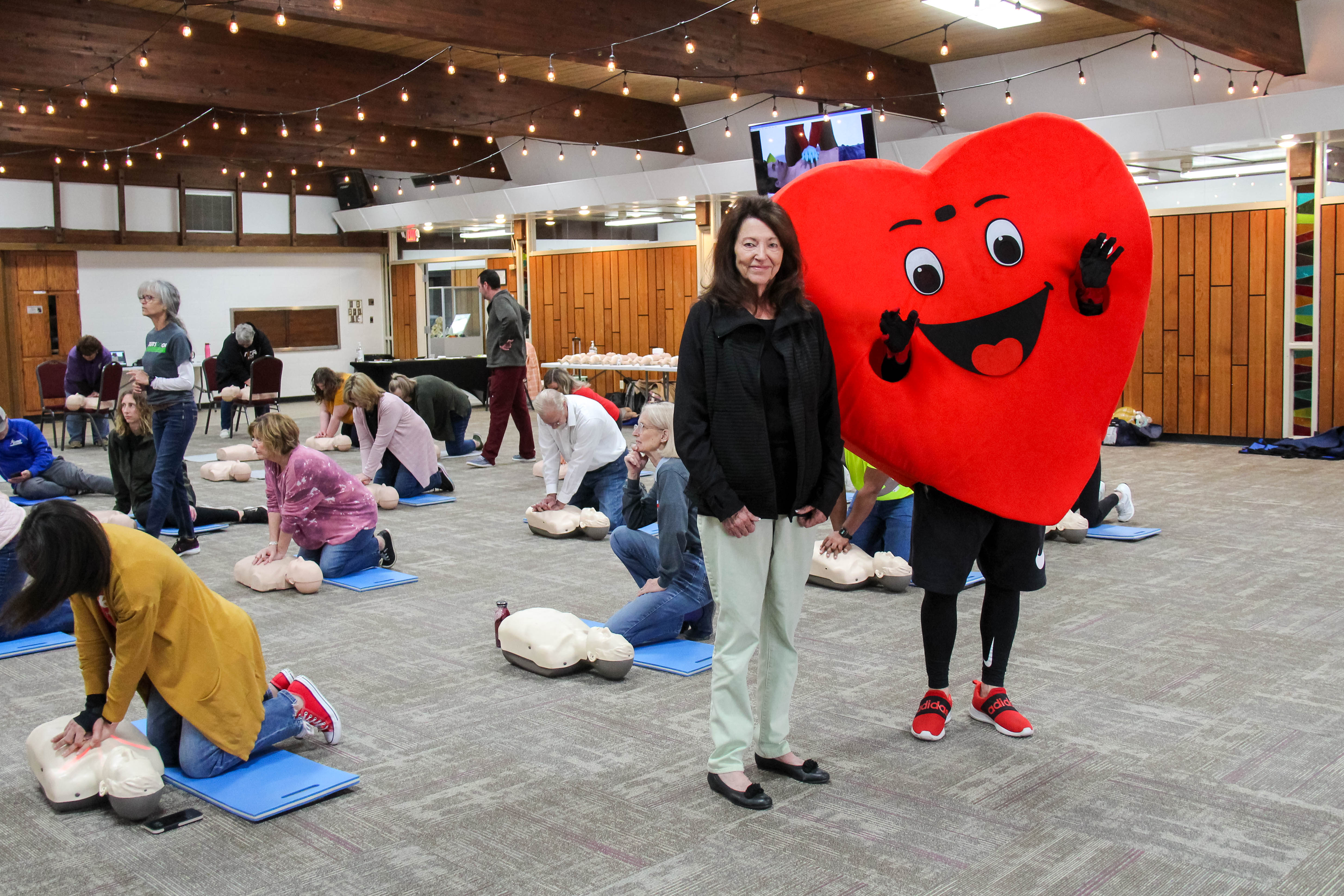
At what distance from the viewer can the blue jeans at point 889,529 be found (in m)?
5.29

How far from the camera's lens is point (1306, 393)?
32.5 ft

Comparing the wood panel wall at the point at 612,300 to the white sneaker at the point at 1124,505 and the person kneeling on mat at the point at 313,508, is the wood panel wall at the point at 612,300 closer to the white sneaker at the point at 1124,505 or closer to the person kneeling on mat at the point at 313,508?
the white sneaker at the point at 1124,505

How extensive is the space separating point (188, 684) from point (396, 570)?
9.38ft

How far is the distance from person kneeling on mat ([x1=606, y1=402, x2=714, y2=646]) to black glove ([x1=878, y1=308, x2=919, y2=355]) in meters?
1.23

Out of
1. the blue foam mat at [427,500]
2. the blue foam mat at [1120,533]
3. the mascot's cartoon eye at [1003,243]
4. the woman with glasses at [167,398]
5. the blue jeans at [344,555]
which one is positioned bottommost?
the blue foam mat at [1120,533]

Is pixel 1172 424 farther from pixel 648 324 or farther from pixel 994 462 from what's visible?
pixel 994 462

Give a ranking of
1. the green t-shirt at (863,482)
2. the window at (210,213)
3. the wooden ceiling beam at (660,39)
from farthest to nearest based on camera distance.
→ the window at (210,213), the wooden ceiling beam at (660,39), the green t-shirt at (863,482)

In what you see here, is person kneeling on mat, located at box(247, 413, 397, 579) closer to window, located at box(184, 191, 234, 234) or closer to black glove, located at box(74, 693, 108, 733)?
black glove, located at box(74, 693, 108, 733)

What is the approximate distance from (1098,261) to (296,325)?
1636 centimetres

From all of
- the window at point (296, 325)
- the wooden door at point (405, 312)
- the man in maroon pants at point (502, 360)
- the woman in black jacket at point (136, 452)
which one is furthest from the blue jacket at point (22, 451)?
the wooden door at point (405, 312)

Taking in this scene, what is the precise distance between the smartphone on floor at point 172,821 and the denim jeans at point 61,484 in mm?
5815

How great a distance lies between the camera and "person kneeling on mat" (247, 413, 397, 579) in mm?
5219

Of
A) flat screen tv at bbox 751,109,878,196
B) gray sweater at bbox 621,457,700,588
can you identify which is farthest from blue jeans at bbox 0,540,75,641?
flat screen tv at bbox 751,109,878,196

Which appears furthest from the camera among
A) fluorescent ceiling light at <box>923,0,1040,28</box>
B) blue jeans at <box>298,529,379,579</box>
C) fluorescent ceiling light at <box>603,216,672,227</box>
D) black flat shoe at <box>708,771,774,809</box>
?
fluorescent ceiling light at <box>603,216,672,227</box>
